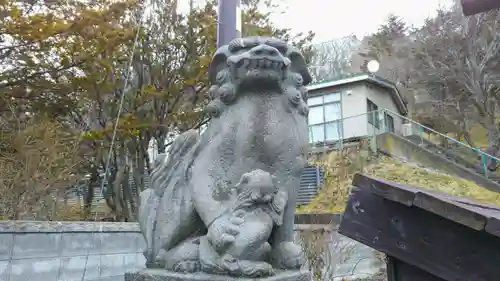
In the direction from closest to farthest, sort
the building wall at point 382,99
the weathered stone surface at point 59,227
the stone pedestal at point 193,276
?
the stone pedestal at point 193,276 < the weathered stone surface at point 59,227 < the building wall at point 382,99

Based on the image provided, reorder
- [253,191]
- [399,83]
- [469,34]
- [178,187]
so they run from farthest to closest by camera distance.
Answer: [399,83] < [469,34] < [178,187] < [253,191]

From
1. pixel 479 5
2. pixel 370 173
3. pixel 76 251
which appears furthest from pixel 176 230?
pixel 370 173

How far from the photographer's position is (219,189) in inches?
95.3

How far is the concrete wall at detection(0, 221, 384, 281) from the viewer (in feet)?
16.5

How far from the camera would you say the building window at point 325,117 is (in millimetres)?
15125

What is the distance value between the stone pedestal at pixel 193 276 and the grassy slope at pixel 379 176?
27.9 feet

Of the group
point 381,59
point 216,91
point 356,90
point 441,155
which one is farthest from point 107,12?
point 381,59

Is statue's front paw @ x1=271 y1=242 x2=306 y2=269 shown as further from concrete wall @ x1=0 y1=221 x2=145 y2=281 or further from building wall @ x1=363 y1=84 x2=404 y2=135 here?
building wall @ x1=363 y1=84 x2=404 y2=135

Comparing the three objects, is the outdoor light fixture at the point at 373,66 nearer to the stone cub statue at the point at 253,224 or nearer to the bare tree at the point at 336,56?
the bare tree at the point at 336,56

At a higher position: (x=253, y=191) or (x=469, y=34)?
(x=469, y=34)

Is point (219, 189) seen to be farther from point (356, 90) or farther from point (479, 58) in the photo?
point (479, 58)

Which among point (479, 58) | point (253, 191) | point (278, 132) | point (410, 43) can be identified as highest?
point (410, 43)

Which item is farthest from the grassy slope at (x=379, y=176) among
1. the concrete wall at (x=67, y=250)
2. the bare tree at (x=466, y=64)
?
the concrete wall at (x=67, y=250)

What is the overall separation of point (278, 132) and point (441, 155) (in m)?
12.2
